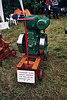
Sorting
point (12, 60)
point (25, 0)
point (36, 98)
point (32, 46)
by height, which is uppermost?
point (25, 0)

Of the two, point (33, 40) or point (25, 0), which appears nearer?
point (33, 40)

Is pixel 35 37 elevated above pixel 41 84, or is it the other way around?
pixel 35 37

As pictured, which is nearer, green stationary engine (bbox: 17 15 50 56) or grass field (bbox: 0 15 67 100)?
grass field (bbox: 0 15 67 100)

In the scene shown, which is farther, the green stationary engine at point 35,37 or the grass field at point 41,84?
the green stationary engine at point 35,37

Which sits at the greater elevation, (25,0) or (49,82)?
(25,0)

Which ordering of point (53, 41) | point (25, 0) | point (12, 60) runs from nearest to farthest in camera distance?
1. point (12, 60)
2. point (53, 41)
3. point (25, 0)

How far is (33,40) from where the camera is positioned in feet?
10.5

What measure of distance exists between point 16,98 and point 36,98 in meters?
0.45

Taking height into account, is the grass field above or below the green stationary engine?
below

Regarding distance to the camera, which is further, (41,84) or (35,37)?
(35,37)

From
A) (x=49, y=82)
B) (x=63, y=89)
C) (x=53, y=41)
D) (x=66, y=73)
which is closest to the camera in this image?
(x=63, y=89)

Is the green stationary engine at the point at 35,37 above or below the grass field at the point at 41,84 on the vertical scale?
above

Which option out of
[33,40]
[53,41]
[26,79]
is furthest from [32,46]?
[53,41]

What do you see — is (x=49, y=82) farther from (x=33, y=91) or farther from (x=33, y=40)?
(x=33, y=40)
